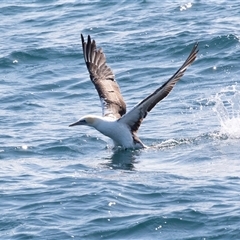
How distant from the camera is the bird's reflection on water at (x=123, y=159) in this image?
45.2ft

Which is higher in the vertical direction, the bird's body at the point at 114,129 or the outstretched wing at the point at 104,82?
the outstretched wing at the point at 104,82

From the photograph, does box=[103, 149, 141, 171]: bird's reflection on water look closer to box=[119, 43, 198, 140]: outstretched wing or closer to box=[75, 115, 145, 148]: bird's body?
box=[75, 115, 145, 148]: bird's body

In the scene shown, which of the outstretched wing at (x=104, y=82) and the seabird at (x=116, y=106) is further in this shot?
the outstretched wing at (x=104, y=82)

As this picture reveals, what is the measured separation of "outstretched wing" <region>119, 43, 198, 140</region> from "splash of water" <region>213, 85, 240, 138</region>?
1438mm

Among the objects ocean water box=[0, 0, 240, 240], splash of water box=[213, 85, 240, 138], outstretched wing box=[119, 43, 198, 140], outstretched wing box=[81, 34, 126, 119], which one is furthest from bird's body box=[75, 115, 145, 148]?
splash of water box=[213, 85, 240, 138]

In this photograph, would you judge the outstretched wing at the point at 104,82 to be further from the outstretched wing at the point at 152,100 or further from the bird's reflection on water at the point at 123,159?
the bird's reflection on water at the point at 123,159

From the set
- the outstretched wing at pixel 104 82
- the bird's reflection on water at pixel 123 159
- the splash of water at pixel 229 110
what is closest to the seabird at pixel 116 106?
the outstretched wing at pixel 104 82

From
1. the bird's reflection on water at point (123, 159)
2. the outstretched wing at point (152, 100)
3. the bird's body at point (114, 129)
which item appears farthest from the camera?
the bird's body at point (114, 129)

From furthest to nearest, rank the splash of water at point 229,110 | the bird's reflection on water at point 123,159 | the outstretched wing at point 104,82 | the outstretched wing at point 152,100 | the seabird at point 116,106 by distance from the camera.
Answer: the outstretched wing at point 104,82, the splash of water at point 229,110, the seabird at point 116,106, the outstretched wing at point 152,100, the bird's reflection on water at point 123,159

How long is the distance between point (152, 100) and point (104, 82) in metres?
2.35

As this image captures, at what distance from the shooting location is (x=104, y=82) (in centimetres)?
1636

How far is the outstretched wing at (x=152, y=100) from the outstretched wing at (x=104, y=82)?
2.22 feet

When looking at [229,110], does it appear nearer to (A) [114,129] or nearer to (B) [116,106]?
(B) [116,106]

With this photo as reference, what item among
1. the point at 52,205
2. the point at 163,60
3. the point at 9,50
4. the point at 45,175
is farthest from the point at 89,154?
the point at 9,50
